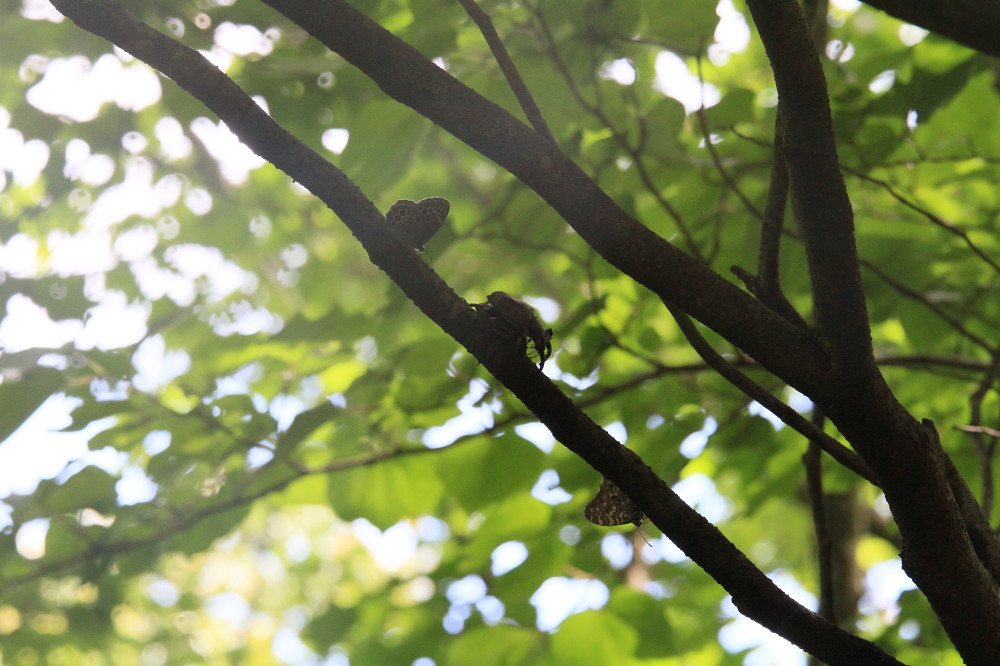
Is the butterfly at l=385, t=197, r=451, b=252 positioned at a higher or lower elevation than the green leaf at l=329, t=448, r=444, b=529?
lower

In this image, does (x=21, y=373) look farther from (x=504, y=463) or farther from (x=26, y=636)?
(x=26, y=636)

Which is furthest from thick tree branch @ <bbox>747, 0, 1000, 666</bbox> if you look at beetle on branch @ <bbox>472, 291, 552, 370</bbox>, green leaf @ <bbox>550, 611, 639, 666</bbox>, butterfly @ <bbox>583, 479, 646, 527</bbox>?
green leaf @ <bbox>550, 611, 639, 666</bbox>

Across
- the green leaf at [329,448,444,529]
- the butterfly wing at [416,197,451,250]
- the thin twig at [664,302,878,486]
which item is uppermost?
the green leaf at [329,448,444,529]

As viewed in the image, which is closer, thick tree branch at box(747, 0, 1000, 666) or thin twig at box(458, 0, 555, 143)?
thick tree branch at box(747, 0, 1000, 666)

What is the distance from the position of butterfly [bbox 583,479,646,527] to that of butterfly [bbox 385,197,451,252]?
→ 579 millimetres

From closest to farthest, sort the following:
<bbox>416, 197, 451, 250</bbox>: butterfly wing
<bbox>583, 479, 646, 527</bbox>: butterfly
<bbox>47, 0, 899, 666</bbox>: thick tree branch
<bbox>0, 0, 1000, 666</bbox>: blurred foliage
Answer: <bbox>47, 0, 899, 666</bbox>: thick tree branch
<bbox>416, 197, 451, 250</bbox>: butterfly wing
<bbox>583, 479, 646, 527</bbox>: butterfly
<bbox>0, 0, 1000, 666</bbox>: blurred foliage

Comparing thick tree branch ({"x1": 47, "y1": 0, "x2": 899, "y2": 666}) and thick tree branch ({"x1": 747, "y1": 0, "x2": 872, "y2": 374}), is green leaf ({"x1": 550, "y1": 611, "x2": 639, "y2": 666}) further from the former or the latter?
thick tree branch ({"x1": 747, "y1": 0, "x2": 872, "y2": 374})

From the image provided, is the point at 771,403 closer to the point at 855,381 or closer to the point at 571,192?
the point at 855,381

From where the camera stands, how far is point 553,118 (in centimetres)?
250

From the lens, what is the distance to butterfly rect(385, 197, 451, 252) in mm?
1273

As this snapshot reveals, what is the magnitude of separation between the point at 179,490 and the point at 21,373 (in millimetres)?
640

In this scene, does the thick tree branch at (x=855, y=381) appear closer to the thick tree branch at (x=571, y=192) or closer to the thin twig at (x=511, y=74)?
the thick tree branch at (x=571, y=192)

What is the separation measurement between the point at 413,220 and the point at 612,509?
67 cm

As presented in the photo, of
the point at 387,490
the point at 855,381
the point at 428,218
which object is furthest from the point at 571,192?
the point at 387,490
